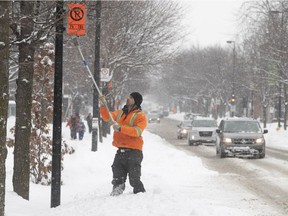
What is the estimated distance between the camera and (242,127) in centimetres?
2330

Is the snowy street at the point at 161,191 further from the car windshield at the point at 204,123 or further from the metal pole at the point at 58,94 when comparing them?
the car windshield at the point at 204,123

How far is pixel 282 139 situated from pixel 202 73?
46.3 m

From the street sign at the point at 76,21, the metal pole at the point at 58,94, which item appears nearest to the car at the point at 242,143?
the metal pole at the point at 58,94

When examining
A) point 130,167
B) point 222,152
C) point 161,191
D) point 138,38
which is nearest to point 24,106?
point 130,167

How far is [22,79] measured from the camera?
376 inches

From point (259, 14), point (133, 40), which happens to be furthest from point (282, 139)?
point (133, 40)

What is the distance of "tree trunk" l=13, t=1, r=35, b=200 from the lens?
370 inches

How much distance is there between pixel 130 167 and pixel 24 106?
2.08m

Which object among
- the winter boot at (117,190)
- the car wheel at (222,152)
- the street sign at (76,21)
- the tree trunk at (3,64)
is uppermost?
the street sign at (76,21)

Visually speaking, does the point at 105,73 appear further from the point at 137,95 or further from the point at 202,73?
the point at 202,73

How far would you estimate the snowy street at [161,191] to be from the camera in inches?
320

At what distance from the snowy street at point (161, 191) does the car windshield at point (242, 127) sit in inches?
72.7

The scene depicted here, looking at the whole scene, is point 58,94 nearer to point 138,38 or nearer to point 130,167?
point 130,167

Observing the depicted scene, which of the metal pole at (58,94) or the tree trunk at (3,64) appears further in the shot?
the metal pole at (58,94)
